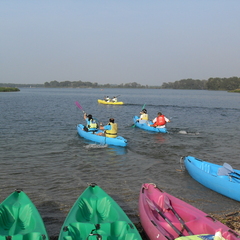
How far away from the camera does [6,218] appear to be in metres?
5.04

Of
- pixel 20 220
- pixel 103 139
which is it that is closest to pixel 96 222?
pixel 20 220

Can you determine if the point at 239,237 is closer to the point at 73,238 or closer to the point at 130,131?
the point at 73,238

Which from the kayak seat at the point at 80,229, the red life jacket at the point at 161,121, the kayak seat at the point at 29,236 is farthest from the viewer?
the red life jacket at the point at 161,121

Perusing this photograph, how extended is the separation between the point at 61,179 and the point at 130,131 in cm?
968

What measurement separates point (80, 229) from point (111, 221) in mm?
678

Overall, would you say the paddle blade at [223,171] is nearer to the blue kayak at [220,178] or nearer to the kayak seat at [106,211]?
the blue kayak at [220,178]

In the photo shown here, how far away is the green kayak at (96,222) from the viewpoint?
4.32 metres

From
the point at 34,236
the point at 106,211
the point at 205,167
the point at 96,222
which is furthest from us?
the point at 205,167

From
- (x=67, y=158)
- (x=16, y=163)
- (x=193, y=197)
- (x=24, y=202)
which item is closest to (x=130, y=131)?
(x=67, y=158)

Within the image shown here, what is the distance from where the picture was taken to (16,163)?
9.92 metres

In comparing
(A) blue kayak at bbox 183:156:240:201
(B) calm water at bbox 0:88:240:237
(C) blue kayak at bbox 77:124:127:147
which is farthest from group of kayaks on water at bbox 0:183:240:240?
(C) blue kayak at bbox 77:124:127:147

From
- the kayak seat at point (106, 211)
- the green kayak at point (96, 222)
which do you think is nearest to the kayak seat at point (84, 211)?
the green kayak at point (96, 222)

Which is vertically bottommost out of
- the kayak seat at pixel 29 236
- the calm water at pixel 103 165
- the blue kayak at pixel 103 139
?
the calm water at pixel 103 165

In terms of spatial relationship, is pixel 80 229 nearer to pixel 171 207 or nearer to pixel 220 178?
pixel 171 207
